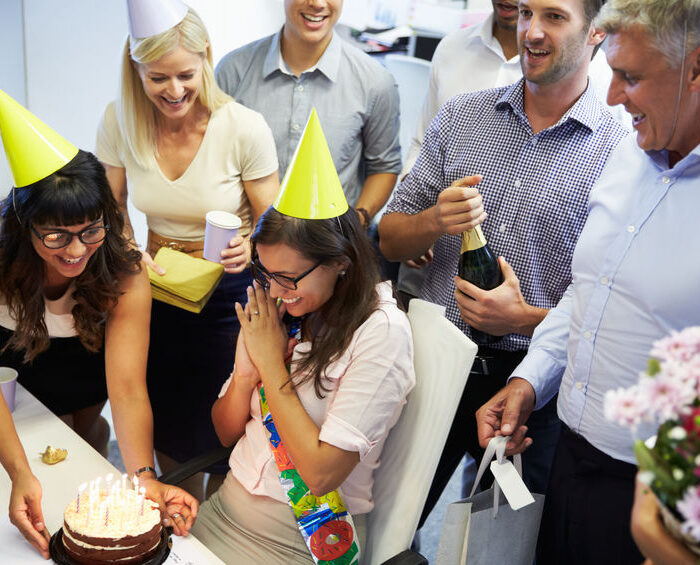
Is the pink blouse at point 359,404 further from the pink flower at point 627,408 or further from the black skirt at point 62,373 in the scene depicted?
the pink flower at point 627,408

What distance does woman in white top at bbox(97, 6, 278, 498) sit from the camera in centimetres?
220

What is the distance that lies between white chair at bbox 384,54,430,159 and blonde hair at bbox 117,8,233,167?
163cm

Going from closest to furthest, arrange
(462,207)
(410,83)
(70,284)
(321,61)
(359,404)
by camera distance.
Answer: (359,404), (462,207), (70,284), (321,61), (410,83)

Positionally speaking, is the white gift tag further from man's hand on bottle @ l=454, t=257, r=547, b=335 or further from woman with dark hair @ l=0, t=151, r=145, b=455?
woman with dark hair @ l=0, t=151, r=145, b=455

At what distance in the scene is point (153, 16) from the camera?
2084 mm

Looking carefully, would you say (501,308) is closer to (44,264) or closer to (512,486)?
(512,486)

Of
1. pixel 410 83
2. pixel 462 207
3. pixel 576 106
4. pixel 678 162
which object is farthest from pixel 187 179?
pixel 410 83

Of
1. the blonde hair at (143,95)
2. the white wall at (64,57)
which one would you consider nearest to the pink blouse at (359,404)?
the blonde hair at (143,95)

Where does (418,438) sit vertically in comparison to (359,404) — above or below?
below

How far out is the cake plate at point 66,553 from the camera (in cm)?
134

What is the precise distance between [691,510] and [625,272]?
72 centimetres

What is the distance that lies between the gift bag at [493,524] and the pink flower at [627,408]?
70cm

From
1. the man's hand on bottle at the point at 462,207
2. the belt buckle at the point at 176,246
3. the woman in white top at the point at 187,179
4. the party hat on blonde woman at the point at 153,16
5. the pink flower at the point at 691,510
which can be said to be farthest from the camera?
the belt buckle at the point at 176,246

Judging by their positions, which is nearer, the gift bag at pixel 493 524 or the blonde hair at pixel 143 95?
the gift bag at pixel 493 524
